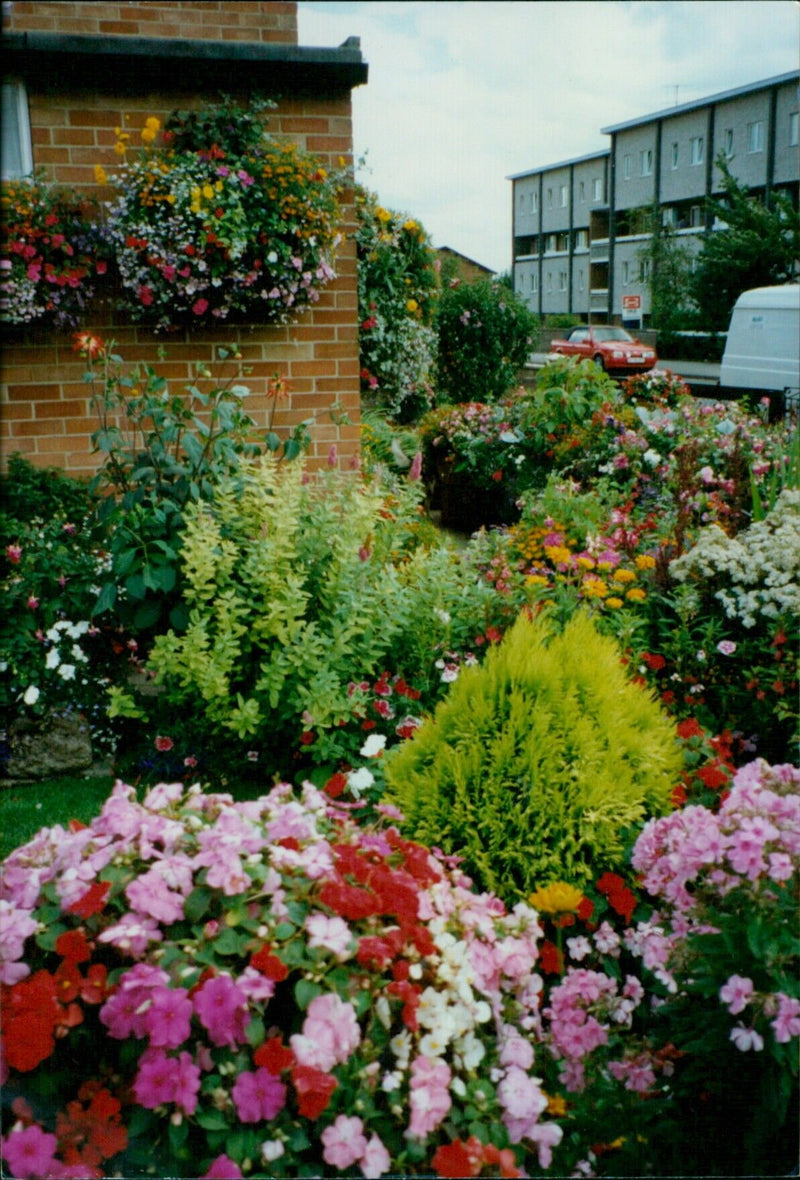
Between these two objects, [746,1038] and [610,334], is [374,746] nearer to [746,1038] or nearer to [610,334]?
[746,1038]

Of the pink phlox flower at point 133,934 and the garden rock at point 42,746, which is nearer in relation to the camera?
the pink phlox flower at point 133,934

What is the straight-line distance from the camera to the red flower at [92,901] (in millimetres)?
1504

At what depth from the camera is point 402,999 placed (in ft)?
5.08

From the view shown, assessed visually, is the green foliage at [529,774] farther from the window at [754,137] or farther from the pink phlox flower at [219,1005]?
the window at [754,137]

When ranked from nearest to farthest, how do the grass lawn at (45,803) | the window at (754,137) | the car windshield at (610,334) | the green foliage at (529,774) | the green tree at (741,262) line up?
the green foliage at (529,774) → the grass lawn at (45,803) → the green tree at (741,262) → the car windshield at (610,334) → the window at (754,137)

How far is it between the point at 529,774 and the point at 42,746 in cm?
201

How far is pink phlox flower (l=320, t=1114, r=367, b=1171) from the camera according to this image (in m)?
1.40

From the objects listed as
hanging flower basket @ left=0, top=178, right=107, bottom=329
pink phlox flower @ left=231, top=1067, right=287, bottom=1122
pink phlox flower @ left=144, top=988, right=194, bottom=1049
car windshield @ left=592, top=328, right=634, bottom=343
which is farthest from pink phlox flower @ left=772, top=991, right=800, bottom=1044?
car windshield @ left=592, top=328, right=634, bottom=343

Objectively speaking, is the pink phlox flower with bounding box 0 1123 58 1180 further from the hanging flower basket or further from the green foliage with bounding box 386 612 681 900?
the hanging flower basket

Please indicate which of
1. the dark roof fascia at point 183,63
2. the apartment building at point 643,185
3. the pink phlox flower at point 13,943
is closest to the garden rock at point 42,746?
the pink phlox flower at point 13,943

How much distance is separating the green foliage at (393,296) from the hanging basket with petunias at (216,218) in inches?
37.8

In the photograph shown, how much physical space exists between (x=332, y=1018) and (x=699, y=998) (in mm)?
808

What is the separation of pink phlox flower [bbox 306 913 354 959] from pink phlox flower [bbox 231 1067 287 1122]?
0.60ft

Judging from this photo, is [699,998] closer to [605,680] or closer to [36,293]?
[605,680]
